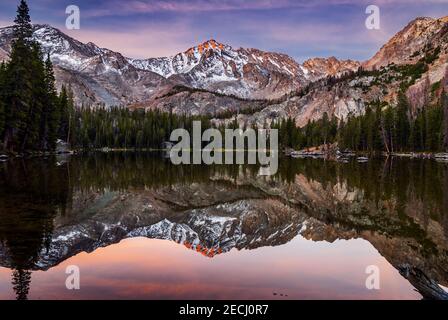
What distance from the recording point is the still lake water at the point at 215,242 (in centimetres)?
1130

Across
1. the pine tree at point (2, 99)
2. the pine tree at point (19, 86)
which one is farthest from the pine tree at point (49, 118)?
the pine tree at point (2, 99)

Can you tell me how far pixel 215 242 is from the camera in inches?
709

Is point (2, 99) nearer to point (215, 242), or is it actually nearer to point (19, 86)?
point (19, 86)

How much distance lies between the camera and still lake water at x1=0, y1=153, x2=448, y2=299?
1130 cm

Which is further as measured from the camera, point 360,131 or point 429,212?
point 360,131

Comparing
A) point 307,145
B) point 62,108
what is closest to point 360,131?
point 307,145

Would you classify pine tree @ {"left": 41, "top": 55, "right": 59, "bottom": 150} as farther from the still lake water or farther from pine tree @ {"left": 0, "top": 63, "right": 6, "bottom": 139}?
the still lake water

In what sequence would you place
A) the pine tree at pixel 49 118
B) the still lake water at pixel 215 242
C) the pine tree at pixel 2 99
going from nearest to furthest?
the still lake water at pixel 215 242
the pine tree at pixel 2 99
the pine tree at pixel 49 118

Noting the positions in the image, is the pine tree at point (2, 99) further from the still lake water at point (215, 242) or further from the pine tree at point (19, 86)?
the still lake water at point (215, 242)

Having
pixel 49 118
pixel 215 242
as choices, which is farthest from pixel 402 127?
pixel 215 242

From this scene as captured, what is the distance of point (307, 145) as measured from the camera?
578ft

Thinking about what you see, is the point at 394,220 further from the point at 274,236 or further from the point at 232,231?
the point at 232,231

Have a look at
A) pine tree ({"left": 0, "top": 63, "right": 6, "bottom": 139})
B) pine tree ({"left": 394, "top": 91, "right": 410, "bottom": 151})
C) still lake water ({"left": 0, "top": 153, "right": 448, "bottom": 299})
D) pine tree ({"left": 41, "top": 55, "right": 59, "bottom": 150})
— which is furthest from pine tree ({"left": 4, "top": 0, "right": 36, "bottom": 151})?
pine tree ({"left": 394, "top": 91, "right": 410, "bottom": 151})

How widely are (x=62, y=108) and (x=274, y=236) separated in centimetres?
9812
